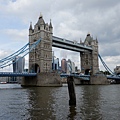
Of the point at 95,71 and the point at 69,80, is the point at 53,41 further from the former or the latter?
the point at 69,80

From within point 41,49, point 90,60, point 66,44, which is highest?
point 66,44

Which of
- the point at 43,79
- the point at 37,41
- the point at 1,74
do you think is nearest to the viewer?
the point at 1,74

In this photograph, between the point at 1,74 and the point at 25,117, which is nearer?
the point at 25,117

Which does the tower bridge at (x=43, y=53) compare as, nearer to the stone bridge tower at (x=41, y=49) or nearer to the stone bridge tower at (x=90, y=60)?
the stone bridge tower at (x=41, y=49)

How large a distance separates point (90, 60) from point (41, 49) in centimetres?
3413

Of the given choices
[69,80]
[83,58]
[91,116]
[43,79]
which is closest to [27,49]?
[43,79]

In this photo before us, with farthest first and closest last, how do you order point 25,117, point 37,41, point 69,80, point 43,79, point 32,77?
point 37,41, point 32,77, point 43,79, point 69,80, point 25,117

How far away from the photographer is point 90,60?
9212cm

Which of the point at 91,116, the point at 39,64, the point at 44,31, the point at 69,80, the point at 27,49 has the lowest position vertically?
the point at 91,116

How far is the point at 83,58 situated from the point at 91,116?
79440mm

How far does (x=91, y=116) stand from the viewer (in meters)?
12.7

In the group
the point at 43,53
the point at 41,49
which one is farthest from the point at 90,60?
→ the point at 41,49

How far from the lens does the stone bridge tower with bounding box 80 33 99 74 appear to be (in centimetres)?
9156

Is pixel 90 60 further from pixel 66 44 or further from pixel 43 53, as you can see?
pixel 43 53
